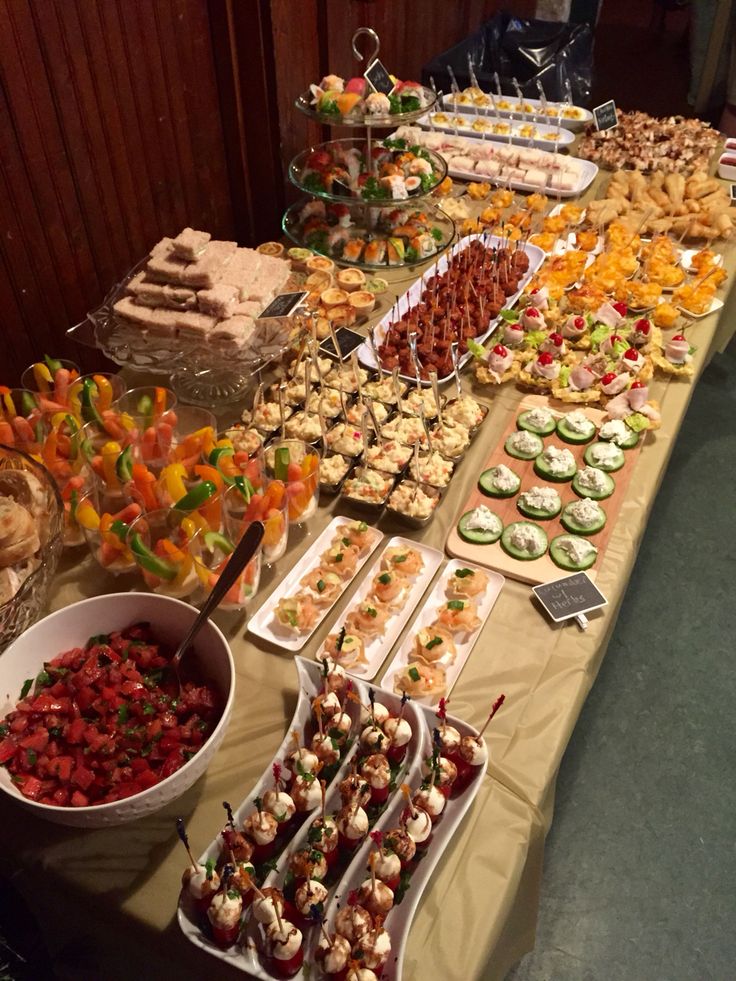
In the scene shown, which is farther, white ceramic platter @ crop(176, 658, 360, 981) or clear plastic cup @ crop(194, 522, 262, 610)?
clear plastic cup @ crop(194, 522, 262, 610)

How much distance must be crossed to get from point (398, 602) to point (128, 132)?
5.70 ft

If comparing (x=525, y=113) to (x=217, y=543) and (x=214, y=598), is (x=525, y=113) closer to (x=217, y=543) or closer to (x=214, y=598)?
(x=217, y=543)

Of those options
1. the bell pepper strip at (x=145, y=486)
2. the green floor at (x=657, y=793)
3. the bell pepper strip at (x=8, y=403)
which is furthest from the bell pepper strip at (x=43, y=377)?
the green floor at (x=657, y=793)

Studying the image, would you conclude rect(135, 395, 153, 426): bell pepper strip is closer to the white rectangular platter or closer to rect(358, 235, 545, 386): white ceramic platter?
rect(358, 235, 545, 386): white ceramic platter

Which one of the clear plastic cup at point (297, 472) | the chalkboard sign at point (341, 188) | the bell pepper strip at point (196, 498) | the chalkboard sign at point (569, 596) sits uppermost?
the chalkboard sign at point (341, 188)

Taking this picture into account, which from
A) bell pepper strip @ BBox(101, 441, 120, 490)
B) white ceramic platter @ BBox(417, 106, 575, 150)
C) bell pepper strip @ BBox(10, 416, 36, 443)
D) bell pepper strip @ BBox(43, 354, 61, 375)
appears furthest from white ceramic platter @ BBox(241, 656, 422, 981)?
white ceramic platter @ BBox(417, 106, 575, 150)

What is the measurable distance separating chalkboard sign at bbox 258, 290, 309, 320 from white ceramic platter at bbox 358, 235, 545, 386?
0.32 metres

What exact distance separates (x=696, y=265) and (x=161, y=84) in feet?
6.38

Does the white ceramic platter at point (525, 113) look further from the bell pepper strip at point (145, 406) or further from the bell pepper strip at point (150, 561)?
the bell pepper strip at point (150, 561)

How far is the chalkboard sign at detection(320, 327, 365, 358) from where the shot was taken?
234 centimetres

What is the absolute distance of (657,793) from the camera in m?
2.30

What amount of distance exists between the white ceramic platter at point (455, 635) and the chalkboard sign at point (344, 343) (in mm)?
881

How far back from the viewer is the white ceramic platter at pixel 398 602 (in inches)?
61.0

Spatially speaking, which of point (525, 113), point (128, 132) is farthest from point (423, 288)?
point (525, 113)
